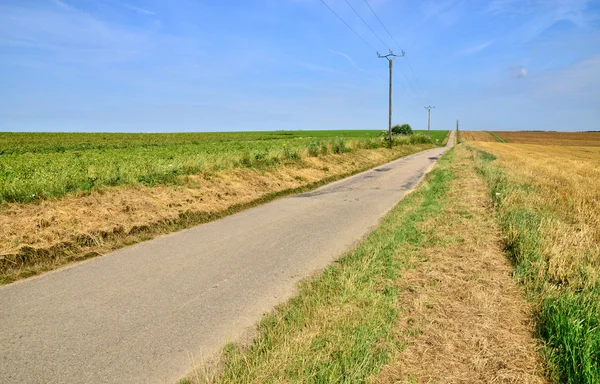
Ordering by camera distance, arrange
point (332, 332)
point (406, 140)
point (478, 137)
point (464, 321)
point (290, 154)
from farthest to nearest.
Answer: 1. point (478, 137)
2. point (406, 140)
3. point (290, 154)
4. point (464, 321)
5. point (332, 332)

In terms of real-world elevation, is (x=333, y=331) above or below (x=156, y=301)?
above

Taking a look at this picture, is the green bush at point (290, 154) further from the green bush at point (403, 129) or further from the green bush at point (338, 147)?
the green bush at point (403, 129)

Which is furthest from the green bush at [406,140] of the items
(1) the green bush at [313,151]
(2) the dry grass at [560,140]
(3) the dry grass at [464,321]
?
(3) the dry grass at [464,321]

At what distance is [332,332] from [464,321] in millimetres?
1499

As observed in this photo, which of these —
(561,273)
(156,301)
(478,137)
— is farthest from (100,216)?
(478,137)

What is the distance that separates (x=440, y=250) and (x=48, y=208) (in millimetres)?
7597

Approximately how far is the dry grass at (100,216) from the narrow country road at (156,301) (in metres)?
0.55

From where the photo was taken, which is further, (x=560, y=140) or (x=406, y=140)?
(x=560, y=140)

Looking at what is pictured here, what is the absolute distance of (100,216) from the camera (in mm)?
7500

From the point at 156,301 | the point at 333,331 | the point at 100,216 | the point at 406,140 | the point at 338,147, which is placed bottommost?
the point at 156,301

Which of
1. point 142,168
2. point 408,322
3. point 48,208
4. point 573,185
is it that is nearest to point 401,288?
point 408,322

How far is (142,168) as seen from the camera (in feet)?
37.3

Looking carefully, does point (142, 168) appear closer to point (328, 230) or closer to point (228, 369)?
point (328, 230)

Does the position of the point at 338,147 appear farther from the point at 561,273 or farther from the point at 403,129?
the point at 403,129
